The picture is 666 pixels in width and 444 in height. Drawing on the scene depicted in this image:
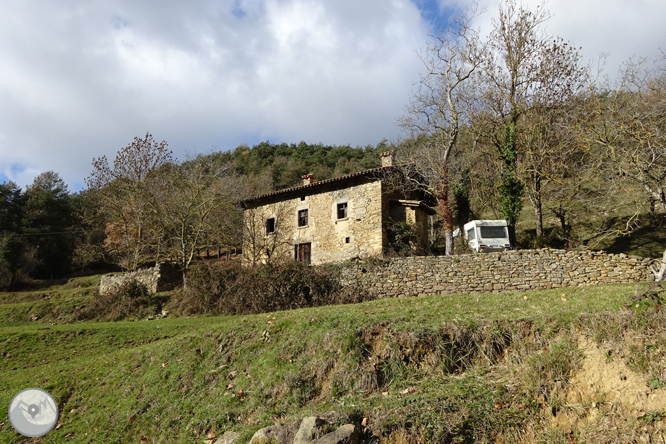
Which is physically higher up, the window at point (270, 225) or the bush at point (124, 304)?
the window at point (270, 225)

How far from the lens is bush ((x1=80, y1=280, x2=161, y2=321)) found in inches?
699

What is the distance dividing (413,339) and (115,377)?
7482 mm

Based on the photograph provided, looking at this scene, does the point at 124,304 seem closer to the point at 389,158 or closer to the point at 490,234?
the point at 389,158

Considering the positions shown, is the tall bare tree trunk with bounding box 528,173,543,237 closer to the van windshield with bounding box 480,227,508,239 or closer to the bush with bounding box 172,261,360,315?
the van windshield with bounding box 480,227,508,239

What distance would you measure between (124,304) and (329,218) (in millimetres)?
11252

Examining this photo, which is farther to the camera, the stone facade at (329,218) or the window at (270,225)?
the window at (270,225)

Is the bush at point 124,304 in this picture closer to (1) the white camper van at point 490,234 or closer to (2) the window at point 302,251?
(2) the window at point 302,251

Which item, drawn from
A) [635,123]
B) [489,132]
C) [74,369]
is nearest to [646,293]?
[635,123]

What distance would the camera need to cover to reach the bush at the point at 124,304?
17.8 meters

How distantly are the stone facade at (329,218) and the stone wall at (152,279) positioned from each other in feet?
14.4

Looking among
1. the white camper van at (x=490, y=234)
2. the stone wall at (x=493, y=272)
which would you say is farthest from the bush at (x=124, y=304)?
the white camper van at (x=490, y=234)

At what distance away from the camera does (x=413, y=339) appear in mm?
6910

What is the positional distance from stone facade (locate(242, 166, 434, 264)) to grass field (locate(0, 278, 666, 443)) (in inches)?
347

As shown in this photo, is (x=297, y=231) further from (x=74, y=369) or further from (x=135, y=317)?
(x=74, y=369)
